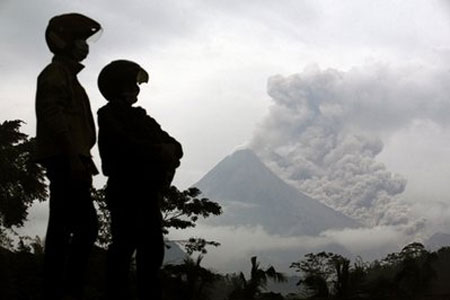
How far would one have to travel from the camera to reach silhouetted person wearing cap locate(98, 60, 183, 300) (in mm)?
3301

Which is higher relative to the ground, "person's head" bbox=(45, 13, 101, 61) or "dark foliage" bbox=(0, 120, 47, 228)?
"dark foliage" bbox=(0, 120, 47, 228)

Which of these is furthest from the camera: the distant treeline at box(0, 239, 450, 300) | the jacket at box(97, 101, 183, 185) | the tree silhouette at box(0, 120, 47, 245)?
the tree silhouette at box(0, 120, 47, 245)

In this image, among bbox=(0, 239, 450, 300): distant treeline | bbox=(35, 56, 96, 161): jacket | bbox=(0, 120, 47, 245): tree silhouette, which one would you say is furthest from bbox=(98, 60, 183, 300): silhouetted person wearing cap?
bbox=(0, 120, 47, 245): tree silhouette

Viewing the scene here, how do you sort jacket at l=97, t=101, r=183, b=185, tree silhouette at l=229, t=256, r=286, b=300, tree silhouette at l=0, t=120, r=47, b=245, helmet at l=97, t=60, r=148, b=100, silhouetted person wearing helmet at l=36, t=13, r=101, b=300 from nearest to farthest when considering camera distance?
silhouetted person wearing helmet at l=36, t=13, r=101, b=300, jacket at l=97, t=101, r=183, b=185, helmet at l=97, t=60, r=148, b=100, tree silhouette at l=229, t=256, r=286, b=300, tree silhouette at l=0, t=120, r=47, b=245

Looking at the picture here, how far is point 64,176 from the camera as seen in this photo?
3.34m

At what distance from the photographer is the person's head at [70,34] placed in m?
3.55

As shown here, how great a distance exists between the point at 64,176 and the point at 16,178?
518 inches

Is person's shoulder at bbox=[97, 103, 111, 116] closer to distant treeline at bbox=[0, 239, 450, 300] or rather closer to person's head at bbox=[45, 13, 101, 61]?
person's head at bbox=[45, 13, 101, 61]

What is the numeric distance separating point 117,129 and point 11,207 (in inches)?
515

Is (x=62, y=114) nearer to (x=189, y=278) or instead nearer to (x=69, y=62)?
(x=69, y=62)

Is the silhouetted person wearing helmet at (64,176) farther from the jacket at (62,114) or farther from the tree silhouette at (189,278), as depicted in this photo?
the tree silhouette at (189,278)

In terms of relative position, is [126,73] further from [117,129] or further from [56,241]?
[56,241]

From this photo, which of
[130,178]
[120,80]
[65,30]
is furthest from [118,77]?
[130,178]

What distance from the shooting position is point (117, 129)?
11.1 ft
